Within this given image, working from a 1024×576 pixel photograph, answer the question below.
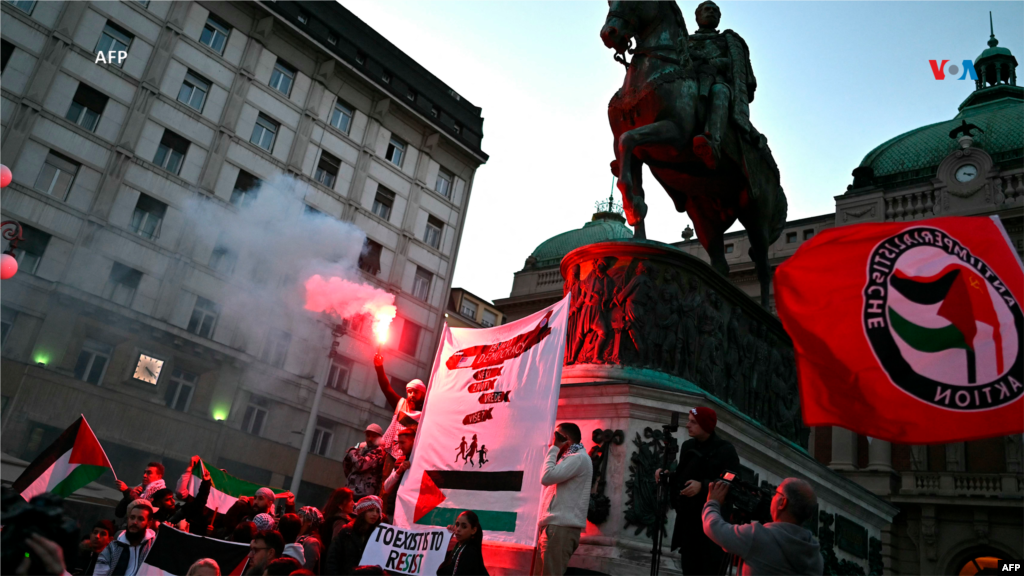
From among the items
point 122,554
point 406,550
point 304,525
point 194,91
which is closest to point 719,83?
Result: point 406,550

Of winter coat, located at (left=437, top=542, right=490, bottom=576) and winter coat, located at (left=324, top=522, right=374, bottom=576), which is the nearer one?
winter coat, located at (left=437, top=542, right=490, bottom=576)

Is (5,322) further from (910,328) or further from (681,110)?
(910,328)

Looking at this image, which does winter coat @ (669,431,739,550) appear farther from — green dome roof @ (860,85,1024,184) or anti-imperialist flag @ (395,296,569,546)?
green dome roof @ (860,85,1024,184)

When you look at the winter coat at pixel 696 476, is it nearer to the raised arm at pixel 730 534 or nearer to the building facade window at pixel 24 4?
the raised arm at pixel 730 534

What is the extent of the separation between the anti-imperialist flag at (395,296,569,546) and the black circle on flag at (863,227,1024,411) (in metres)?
3.05

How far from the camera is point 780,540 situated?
4.31m

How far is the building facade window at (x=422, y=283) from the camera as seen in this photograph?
4709 cm

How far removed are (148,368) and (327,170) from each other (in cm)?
1480

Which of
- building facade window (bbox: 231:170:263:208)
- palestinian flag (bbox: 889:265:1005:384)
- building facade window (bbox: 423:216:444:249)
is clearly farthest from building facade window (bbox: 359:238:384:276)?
palestinian flag (bbox: 889:265:1005:384)

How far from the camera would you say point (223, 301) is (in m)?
36.5

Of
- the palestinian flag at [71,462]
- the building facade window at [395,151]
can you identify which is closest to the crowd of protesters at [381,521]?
the palestinian flag at [71,462]

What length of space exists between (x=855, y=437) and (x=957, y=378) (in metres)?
31.0

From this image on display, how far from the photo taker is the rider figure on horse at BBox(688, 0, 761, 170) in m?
9.98

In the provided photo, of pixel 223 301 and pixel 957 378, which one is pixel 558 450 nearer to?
pixel 957 378
